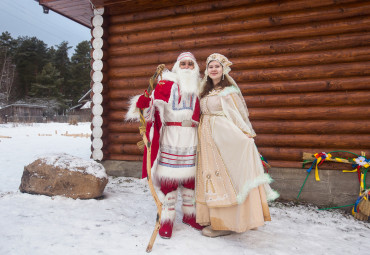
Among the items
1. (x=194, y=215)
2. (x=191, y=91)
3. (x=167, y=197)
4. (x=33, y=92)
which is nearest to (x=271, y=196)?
(x=194, y=215)

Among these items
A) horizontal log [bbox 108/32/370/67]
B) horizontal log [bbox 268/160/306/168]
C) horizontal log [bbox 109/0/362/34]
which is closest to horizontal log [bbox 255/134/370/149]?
horizontal log [bbox 268/160/306/168]

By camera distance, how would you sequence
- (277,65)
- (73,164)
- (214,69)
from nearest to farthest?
(214,69) < (73,164) < (277,65)

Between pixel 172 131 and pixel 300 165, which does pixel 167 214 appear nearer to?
pixel 172 131

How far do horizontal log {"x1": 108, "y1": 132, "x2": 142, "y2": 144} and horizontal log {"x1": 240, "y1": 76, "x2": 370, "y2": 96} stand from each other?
2.22 meters

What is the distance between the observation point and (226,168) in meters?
2.68

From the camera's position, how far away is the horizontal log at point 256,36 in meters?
3.79

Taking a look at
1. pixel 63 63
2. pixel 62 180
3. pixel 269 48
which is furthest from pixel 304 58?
pixel 63 63

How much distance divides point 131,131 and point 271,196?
3164mm

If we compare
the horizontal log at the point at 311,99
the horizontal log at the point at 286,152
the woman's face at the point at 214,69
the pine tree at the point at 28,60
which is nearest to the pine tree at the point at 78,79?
the pine tree at the point at 28,60

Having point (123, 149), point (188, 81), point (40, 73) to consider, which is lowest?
point (123, 149)

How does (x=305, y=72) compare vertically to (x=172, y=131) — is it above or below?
above

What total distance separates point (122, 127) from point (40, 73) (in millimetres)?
37816

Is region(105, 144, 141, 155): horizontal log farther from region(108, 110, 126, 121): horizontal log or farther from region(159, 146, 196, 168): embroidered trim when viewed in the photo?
region(159, 146, 196, 168): embroidered trim

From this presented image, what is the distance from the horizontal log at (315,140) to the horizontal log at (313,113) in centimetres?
28
